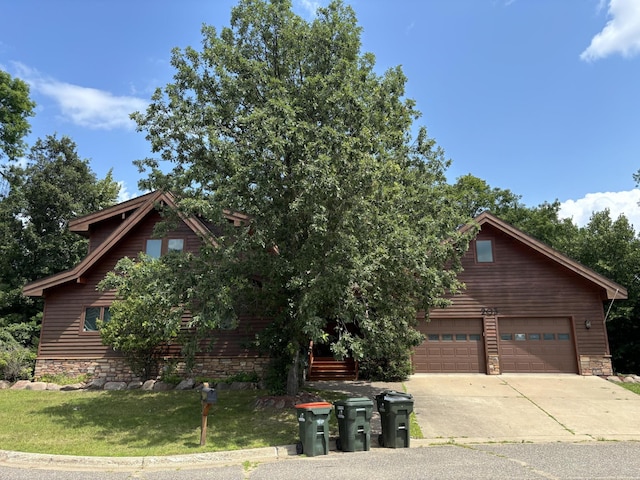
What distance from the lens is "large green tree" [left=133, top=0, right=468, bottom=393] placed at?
30.0 feet

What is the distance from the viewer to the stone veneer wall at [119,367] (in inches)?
599

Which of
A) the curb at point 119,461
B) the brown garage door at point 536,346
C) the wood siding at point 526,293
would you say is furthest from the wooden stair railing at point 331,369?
the curb at point 119,461

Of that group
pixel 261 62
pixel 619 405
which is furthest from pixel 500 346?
pixel 261 62

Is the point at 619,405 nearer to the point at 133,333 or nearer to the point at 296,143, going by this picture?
the point at 296,143

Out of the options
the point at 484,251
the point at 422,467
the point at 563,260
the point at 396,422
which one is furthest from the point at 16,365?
the point at 563,260

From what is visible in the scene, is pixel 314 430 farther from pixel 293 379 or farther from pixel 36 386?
pixel 36 386

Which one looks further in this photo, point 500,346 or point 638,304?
point 638,304

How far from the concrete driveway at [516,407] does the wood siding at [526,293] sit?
2140mm

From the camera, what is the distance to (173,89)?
428 inches

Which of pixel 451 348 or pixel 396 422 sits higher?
pixel 451 348

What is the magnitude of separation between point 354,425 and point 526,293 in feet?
37.5

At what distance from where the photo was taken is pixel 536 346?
16.7m

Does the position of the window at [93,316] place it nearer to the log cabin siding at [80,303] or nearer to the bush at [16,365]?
the log cabin siding at [80,303]

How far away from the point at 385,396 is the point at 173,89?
8.72 metres
